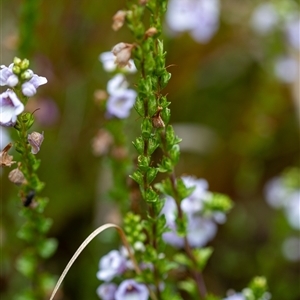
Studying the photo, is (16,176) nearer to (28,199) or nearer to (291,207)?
(28,199)

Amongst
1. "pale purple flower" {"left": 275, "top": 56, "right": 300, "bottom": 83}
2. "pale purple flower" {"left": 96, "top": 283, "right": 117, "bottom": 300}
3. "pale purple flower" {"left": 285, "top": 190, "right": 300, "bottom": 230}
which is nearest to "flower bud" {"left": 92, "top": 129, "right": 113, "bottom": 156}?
"pale purple flower" {"left": 96, "top": 283, "right": 117, "bottom": 300}

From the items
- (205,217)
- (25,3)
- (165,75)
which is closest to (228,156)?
(205,217)

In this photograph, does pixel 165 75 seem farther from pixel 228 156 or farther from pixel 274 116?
pixel 274 116

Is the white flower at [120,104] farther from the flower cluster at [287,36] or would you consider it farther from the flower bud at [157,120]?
the flower cluster at [287,36]

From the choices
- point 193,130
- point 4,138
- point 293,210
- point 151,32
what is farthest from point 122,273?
point 193,130

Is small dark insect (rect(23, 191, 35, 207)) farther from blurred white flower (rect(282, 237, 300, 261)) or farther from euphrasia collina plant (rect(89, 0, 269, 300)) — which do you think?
blurred white flower (rect(282, 237, 300, 261))

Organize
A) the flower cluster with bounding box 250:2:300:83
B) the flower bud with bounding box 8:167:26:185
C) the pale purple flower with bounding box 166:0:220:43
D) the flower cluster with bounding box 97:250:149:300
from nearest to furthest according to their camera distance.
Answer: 1. the flower bud with bounding box 8:167:26:185
2. the flower cluster with bounding box 97:250:149:300
3. the pale purple flower with bounding box 166:0:220:43
4. the flower cluster with bounding box 250:2:300:83
